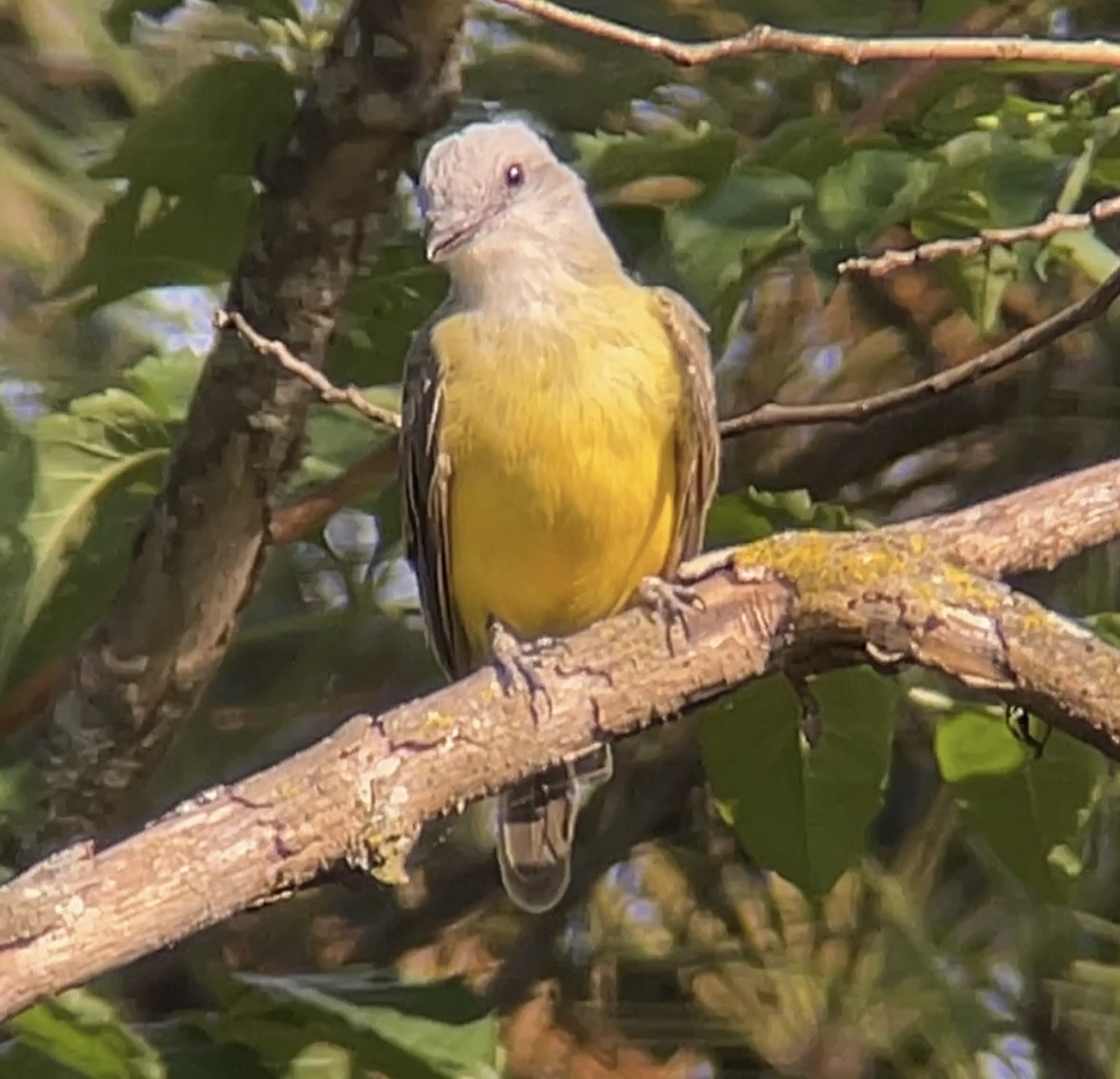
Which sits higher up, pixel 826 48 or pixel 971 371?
pixel 826 48

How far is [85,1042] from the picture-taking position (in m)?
1.92

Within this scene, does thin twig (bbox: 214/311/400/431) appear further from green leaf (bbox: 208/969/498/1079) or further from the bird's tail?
the bird's tail

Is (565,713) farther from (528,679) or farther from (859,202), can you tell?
(859,202)

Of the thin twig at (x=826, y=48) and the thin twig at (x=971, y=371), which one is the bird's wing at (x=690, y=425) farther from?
the thin twig at (x=826, y=48)

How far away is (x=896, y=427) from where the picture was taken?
3.11 m

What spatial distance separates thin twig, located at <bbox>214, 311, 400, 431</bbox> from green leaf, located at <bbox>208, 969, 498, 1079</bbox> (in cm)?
49

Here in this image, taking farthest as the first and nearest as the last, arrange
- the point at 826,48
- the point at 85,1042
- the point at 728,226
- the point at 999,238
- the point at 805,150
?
the point at 805,150 < the point at 728,226 < the point at 85,1042 < the point at 999,238 < the point at 826,48

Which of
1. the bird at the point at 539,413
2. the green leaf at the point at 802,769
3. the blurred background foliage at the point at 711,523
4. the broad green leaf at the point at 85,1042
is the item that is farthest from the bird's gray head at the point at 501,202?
the broad green leaf at the point at 85,1042

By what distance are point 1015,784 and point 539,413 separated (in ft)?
1.89

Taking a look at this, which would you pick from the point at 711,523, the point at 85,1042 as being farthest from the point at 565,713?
the point at 711,523

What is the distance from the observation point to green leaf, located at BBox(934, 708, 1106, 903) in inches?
88.4

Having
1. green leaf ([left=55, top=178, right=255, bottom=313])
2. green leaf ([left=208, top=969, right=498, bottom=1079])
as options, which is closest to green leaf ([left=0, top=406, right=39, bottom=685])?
green leaf ([left=55, top=178, right=255, bottom=313])

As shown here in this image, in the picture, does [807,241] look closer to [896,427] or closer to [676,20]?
[676,20]

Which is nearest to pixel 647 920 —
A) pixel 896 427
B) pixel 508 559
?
pixel 896 427
